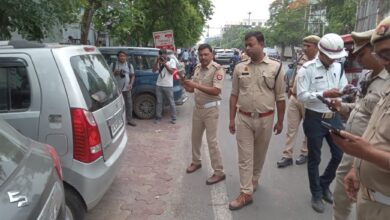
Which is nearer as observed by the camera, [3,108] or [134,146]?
[3,108]

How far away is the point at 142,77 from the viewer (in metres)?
8.89

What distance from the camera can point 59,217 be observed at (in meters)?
2.05

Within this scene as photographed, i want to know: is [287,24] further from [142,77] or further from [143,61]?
[142,77]

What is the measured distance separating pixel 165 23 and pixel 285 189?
601 inches

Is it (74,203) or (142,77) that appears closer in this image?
(74,203)

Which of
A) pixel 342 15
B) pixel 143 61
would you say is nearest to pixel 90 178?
pixel 143 61

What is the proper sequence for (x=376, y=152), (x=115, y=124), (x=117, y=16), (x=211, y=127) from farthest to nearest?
(x=117, y=16) → (x=211, y=127) → (x=115, y=124) → (x=376, y=152)

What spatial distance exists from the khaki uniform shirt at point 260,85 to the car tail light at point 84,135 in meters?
1.69

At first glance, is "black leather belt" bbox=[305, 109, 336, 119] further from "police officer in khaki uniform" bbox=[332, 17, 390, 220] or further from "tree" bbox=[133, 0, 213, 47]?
"tree" bbox=[133, 0, 213, 47]

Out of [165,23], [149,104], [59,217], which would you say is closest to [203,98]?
[59,217]

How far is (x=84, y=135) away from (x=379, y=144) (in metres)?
2.19

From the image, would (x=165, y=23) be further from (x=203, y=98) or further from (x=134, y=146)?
(x=203, y=98)

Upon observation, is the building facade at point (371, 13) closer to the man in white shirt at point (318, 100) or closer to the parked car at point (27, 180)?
the man in white shirt at point (318, 100)

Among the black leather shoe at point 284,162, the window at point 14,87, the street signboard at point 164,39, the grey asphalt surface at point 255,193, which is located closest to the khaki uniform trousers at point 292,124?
the black leather shoe at point 284,162
